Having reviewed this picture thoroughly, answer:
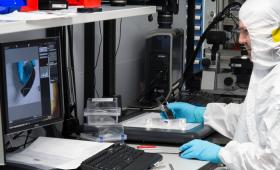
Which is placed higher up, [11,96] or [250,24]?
[250,24]

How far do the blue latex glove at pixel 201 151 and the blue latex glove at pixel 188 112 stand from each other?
39 cm

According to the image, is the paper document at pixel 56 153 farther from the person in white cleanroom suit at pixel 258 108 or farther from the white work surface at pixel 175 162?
the person in white cleanroom suit at pixel 258 108

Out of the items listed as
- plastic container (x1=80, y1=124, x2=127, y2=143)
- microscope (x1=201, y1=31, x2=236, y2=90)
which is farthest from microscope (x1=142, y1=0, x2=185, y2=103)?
plastic container (x1=80, y1=124, x2=127, y2=143)

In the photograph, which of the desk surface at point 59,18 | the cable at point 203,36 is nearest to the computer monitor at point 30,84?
the desk surface at point 59,18

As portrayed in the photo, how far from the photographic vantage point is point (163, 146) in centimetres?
225

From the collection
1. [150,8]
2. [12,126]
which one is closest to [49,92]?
[12,126]

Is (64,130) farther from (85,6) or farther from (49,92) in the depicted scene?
(85,6)

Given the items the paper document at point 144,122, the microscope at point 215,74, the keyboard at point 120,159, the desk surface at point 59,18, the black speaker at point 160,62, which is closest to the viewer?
the desk surface at point 59,18

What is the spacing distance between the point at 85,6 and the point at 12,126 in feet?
1.72

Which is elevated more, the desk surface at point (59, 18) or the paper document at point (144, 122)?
the desk surface at point (59, 18)

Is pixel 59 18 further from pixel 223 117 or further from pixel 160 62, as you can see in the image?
pixel 160 62

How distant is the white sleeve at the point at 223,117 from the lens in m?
2.45

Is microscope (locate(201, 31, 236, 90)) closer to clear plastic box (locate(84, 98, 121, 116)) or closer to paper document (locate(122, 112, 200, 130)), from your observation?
paper document (locate(122, 112, 200, 130))

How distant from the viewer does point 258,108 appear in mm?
2086
